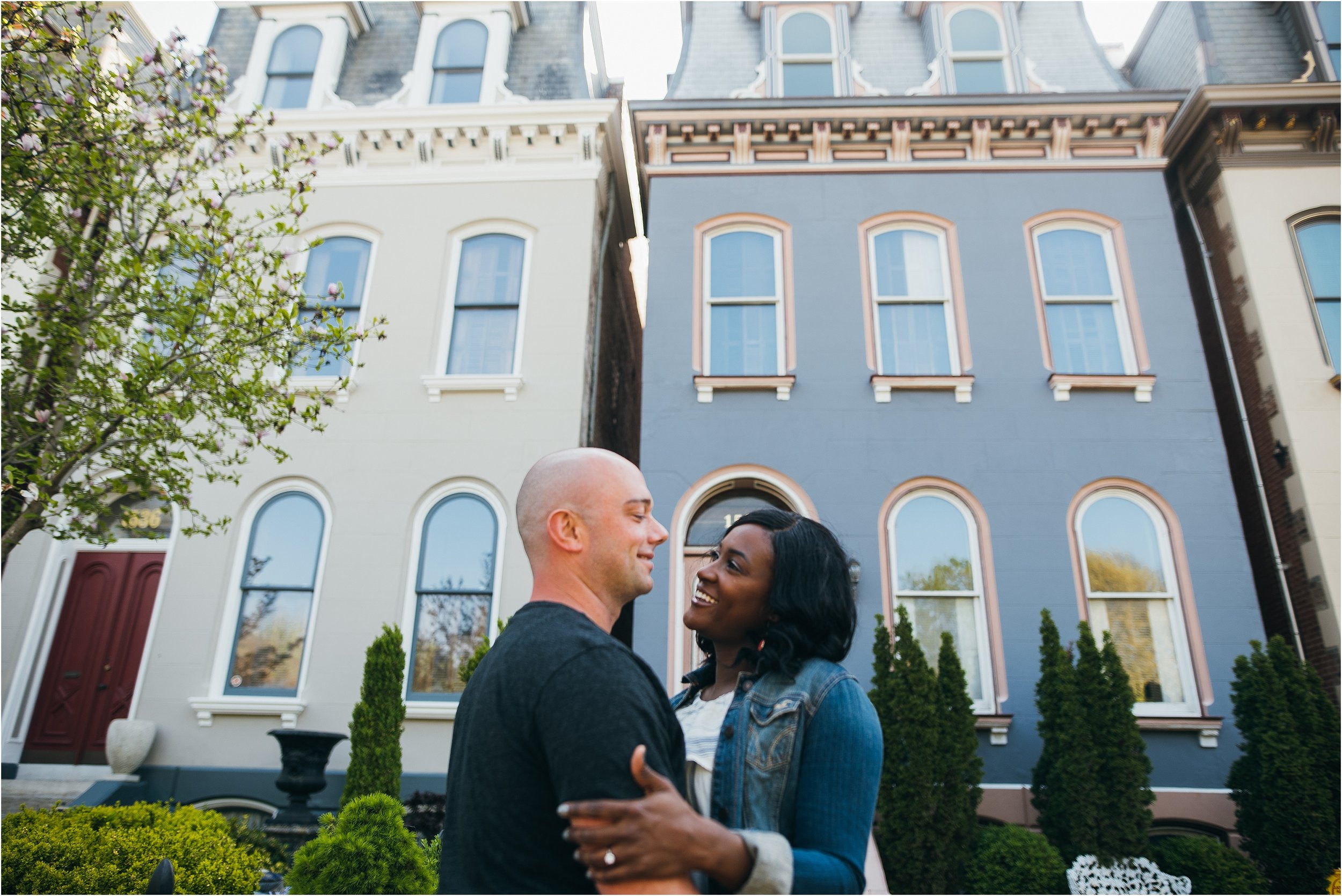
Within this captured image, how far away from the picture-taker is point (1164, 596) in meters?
8.88

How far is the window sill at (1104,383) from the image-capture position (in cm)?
952

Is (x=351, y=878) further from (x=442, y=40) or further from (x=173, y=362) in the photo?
(x=442, y=40)

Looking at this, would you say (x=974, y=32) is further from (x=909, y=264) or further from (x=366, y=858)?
(x=366, y=858)

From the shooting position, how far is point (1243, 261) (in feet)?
32.5

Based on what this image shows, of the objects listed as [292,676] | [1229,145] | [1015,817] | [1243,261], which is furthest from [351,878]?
[1229,145]

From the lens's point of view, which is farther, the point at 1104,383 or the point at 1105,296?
the point at 1105,296

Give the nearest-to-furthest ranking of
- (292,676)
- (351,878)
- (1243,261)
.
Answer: (351,878) < (292,676) < (1243,261)

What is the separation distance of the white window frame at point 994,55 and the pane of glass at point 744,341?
14.6 feet

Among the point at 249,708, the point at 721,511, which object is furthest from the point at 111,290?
the point at 721,511

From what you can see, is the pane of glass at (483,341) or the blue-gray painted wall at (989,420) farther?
the pane of glass at (483,341)

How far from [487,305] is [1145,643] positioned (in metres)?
8.44

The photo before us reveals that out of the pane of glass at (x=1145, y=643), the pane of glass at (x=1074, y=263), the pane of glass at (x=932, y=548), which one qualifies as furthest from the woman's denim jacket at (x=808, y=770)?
the pane of glass at (x=1074, y=263)

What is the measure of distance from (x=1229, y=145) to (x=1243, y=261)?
1.63 m

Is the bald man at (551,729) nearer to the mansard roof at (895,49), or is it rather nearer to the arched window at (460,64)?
the mansard roof at (895,49)
